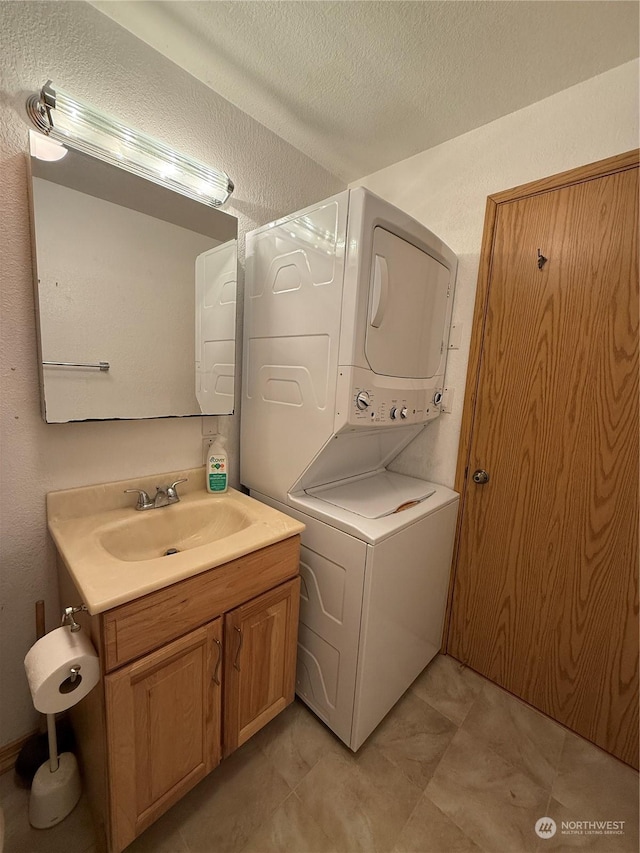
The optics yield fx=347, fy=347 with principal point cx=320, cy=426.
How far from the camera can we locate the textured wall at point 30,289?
3.60 ft

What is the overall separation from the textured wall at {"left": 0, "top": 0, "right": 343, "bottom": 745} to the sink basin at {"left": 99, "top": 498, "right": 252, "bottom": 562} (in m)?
0.22

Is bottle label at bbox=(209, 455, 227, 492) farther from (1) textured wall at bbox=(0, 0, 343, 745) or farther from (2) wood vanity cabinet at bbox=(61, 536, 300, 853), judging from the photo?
(2) wood vanity cabinet at bbox=(61, 536, 300, 853)

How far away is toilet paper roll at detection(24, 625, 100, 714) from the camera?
2.89ft

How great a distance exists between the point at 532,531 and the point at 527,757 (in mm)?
923

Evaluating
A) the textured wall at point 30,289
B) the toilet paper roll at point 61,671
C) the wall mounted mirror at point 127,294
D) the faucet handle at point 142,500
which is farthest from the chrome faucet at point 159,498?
the toilet paper roll at point 61,671

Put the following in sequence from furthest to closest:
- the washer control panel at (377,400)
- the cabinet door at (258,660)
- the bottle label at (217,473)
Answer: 1. the bottle label at (217,473)
2. the washer control panel at (377,400)
3. the cabinet door at (258,660)

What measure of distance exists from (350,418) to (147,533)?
94 centimetres

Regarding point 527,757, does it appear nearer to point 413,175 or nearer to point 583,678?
point 583,678

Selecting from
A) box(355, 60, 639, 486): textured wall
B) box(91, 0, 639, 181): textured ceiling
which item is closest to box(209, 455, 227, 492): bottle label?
box(355, 60, 639, 486): textured wall

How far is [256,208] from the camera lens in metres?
1.74

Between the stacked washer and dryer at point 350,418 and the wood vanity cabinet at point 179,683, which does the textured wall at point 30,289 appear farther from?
the stacked washer and dryer at point 350,418

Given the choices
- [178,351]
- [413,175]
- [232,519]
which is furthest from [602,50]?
[232,519]

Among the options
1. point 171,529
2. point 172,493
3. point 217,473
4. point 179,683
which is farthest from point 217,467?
point 179,683

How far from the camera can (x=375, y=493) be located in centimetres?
171
